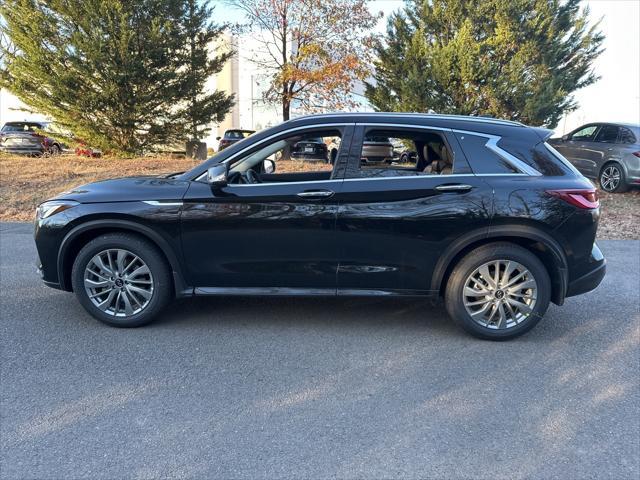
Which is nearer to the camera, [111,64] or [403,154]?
[403,154]

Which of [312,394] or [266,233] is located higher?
[266,233]

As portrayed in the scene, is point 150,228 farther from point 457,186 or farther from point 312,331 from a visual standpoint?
point 457,186

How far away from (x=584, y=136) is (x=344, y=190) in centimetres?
1066

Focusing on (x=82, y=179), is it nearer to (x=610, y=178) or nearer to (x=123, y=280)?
(x=123, y=280)

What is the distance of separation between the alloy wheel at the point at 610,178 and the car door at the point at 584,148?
293 millimetres

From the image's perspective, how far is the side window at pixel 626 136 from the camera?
435 inches

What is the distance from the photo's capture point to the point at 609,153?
1137cm

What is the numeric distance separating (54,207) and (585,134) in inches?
483

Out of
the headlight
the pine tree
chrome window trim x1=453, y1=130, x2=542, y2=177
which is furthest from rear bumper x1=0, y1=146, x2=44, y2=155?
chrome window trim x1=453, y1=130, x2=542, y2=177

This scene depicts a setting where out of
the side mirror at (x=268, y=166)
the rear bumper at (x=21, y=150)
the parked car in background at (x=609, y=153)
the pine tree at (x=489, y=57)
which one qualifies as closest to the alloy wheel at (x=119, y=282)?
the side mirror at (x=268, y=166)

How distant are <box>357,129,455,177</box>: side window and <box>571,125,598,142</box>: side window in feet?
31.0

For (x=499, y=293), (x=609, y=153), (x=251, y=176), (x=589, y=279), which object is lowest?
(x=499, y=293)

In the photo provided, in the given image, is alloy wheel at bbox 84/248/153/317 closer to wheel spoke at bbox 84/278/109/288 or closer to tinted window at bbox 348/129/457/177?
wheel spoke at bbox 84/278/109/288

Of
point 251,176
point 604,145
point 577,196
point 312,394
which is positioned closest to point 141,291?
point 251,176
